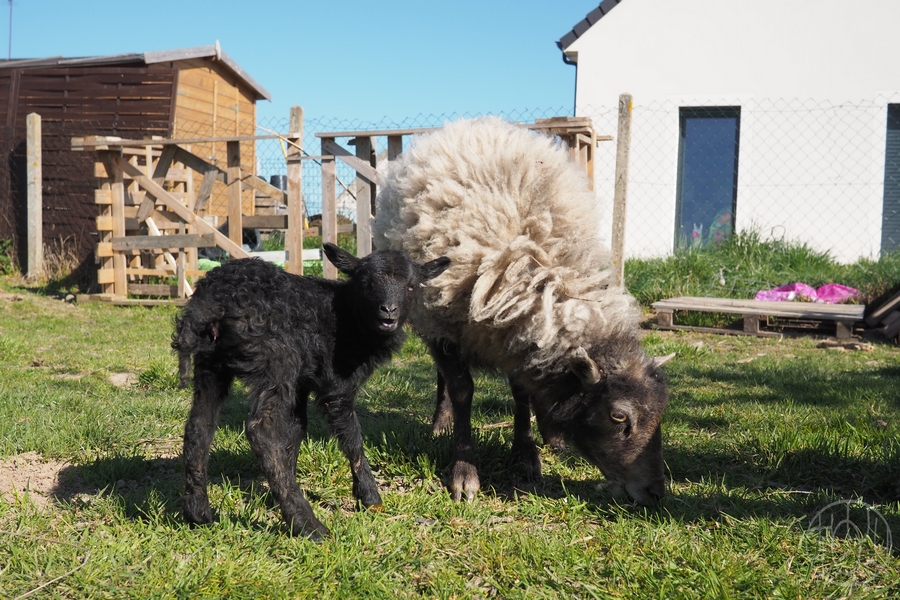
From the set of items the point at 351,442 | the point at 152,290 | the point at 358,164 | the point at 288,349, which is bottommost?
the point at 351,442

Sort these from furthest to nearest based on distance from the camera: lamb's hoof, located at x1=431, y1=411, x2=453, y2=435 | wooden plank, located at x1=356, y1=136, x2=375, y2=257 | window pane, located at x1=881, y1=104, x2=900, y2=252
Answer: window pane, located at x1=881, y1=104, x2=900, y2=252 < wooden plank, located at x1=356, y1=136, x2=375, y2=257 < lamb's hoof, located at x1=431, y1=411, x2=453, y2=435

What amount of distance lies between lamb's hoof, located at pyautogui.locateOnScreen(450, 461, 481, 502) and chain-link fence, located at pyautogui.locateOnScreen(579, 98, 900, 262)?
903 cm

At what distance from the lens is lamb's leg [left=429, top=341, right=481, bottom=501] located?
3977 mm

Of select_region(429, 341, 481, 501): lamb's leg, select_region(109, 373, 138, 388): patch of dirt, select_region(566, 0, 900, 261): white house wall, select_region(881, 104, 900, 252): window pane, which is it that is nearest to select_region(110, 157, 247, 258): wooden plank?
select_region(109, 373, 138, 388): patch of dirt

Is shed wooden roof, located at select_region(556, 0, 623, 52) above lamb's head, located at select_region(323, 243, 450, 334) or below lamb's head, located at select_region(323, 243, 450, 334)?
above

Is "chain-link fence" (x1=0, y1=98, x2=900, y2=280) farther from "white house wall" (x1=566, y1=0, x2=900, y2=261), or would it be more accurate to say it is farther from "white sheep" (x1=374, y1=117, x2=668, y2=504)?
"white sheep" (x1=374, y1=117, x2=668, y2=504)

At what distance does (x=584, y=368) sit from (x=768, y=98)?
10.5 meters

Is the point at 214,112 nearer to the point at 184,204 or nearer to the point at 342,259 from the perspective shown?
the point at 184,204

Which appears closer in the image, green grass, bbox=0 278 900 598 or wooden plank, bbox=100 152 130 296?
green grass, bbox=0 278 900 598

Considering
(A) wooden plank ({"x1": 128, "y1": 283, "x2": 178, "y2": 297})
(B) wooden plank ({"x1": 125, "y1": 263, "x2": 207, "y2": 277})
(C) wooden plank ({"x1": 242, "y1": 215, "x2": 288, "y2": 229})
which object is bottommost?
(A) wooden plank ({"x1": 128, "y1": 283, "x2": 178, "y2": 297})

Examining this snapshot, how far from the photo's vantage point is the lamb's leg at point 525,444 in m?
4.23

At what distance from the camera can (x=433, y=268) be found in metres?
3.93

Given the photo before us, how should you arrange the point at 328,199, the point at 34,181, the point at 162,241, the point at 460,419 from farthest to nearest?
1. the point at 34,181
2. the point at 162,241
3. the point at 328,199
4. the point at 460,419

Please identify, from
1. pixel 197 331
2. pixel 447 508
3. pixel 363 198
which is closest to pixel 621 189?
pixel 363 198
